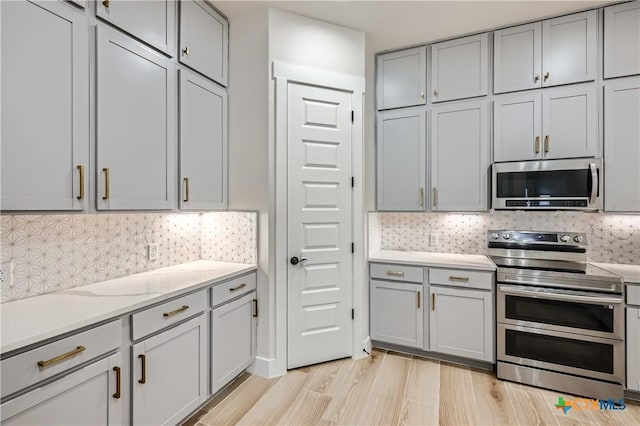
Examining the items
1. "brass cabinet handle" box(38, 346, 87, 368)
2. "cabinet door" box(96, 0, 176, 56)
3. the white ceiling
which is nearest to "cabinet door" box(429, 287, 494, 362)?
the white ceiling

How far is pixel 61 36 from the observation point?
1421mm

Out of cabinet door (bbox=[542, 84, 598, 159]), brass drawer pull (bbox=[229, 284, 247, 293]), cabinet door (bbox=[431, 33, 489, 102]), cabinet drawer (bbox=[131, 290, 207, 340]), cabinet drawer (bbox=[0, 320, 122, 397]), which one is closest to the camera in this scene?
cabinet drawer (bbox=[0, 320, 122, 397])

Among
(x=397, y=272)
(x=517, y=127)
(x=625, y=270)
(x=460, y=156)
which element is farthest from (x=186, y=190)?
(x=625, y=270)

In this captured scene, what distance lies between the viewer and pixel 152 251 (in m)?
2.29

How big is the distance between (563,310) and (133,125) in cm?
317

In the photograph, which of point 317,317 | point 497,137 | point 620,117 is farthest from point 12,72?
point 620,117

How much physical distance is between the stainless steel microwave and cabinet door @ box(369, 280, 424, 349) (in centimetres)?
109

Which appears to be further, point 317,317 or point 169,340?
point 317,317

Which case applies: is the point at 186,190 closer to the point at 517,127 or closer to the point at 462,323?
the point at 462,323

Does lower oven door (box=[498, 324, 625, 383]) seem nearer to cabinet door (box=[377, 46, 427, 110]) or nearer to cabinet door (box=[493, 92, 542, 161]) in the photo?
cabinet door (box=[493, 92, 542, 161])

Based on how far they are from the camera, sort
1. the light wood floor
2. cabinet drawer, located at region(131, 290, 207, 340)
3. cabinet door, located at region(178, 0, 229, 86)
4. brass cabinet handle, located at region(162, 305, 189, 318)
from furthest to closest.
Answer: cabinet door, located at region(178, 0, 229, 86), the light wood floor, brass cabinet handle, located at region(162, 305, 189, 318), cabinet drawer, located at region(131, 290, 207, 340)

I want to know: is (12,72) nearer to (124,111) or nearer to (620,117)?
(124,111)

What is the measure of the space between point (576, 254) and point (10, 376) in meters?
3.66

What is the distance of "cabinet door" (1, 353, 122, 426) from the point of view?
3.65 feet
